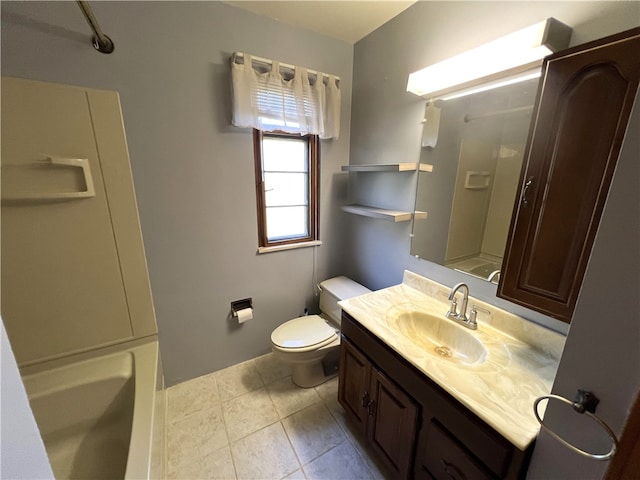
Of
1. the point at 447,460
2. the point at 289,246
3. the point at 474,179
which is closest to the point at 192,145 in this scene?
the point at 289,246

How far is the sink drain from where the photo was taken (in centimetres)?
126

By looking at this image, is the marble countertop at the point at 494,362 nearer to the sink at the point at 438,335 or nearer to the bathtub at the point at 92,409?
the sink at the point at 438,335

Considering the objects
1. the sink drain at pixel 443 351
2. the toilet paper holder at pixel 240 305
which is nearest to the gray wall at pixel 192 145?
the toilet paper holder at pixel 240 305

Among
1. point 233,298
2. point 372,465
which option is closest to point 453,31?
point 233,298

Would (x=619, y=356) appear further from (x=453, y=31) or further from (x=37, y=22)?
(x=37, y=22)

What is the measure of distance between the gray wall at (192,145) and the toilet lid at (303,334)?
0.30 metres

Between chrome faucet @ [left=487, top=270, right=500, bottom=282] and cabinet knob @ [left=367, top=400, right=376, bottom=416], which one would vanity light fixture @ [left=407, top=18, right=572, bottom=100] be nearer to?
chrome faucet @ [left=487, top=270, right=500, bottom=282]

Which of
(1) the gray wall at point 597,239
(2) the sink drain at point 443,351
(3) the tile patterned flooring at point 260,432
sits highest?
(1) the gray wall at point 597,239

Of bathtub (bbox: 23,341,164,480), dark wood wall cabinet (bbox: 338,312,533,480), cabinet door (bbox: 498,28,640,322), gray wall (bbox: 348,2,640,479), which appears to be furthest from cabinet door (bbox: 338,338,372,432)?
bathtub (bbox: 23,341,164,480)

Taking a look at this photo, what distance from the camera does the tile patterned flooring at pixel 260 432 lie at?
135 cm

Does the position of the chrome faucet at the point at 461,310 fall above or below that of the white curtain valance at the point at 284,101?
below

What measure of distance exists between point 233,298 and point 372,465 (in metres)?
1.32

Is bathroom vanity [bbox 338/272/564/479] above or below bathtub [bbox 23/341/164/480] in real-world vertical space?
above

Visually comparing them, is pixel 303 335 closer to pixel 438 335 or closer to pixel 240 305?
pixel 240 305
